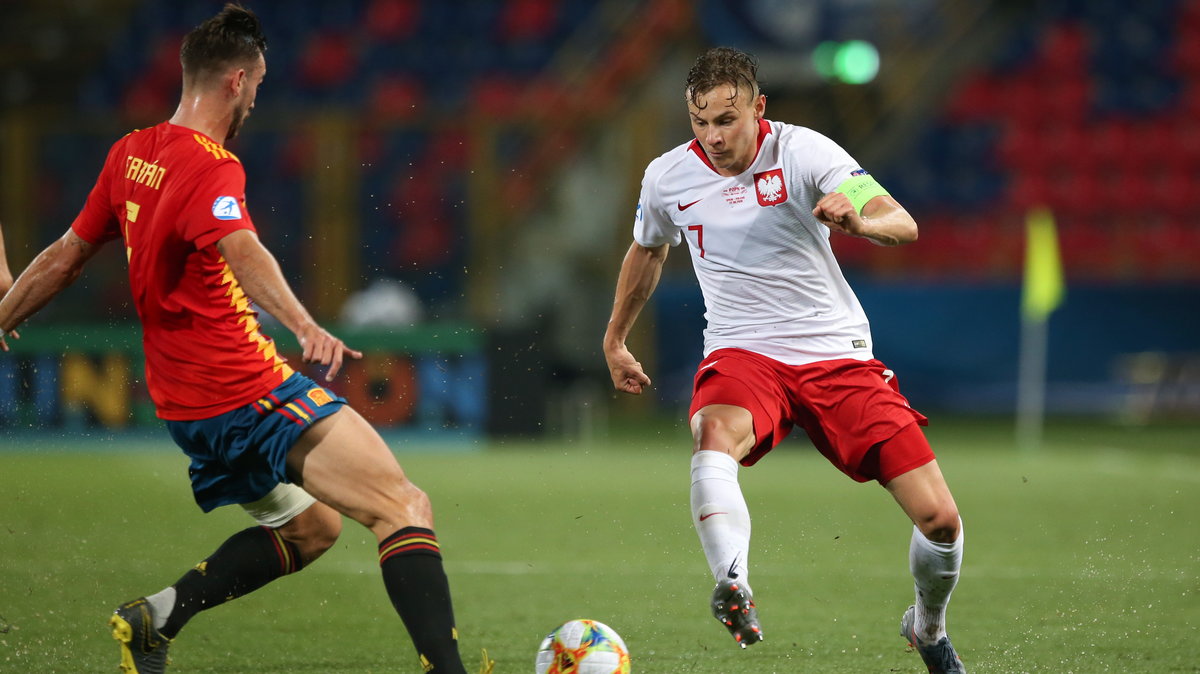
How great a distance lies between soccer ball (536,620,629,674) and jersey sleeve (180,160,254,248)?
144 cm

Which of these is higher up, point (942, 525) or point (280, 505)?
point (280, 505)

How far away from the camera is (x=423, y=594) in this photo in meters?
3.95

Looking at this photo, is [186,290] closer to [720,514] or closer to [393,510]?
[393,510]

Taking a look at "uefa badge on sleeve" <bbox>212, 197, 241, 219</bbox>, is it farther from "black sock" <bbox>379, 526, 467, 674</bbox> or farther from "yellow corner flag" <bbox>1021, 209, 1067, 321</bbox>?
"yellow corner flag" <bbox>1021, 209, 1067, 321</bbox>

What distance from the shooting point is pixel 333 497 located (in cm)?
403

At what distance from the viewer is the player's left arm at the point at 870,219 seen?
414cm

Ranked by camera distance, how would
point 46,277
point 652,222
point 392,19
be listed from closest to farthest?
point 46,277
point 652,222
point 392,19

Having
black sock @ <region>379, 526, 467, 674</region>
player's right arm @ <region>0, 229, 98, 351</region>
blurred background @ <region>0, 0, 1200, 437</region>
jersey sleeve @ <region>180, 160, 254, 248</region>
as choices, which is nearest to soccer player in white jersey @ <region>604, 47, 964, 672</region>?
black sock @ <region>379, 526, 467, 674</region>

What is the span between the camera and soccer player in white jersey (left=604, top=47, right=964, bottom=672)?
4578mm

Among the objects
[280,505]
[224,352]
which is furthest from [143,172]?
[280,505]

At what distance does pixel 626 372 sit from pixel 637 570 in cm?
221

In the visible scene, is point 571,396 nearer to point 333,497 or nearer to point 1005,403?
point 1005,403

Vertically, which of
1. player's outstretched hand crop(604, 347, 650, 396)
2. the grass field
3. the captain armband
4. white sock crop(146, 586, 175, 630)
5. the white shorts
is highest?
the captain armband

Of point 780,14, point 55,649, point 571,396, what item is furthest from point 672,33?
point 55,649
